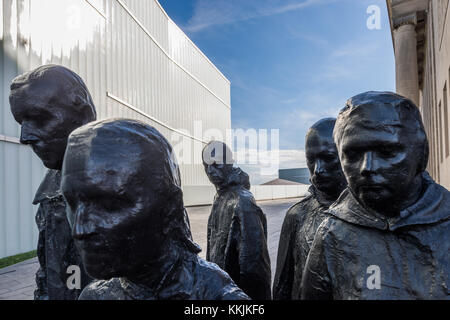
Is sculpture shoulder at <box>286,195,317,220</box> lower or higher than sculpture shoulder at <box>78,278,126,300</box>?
higher

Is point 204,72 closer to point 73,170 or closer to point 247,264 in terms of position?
point 247,264

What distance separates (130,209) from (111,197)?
0.07 m

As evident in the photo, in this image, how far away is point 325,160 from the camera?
246 centimetres

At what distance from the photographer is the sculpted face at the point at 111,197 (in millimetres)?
1078

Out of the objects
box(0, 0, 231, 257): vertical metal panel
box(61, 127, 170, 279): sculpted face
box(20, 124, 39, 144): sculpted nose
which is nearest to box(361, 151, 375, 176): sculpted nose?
box(61, 127, 170, 279): sculpted face

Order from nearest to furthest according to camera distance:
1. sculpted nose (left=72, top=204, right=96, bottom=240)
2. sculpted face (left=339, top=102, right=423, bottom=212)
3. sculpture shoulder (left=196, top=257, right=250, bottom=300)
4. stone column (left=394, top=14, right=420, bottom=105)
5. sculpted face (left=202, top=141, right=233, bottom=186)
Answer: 1. sculpted nose (left=72, top=204, right=96, bottom=240)
2. sculpture shoulder (left=196, top=257, right=250, bottom=300)
3. sculpted face (left=339, top=102, right=423, bottom=212)
4. sculpted face (left=202, top=141, right=233, bottom=186)
5. stone column (left=394, top=14, right=420, bottom=105)

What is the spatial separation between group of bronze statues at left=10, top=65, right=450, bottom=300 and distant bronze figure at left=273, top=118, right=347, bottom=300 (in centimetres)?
85

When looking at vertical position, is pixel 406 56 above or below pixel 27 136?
above

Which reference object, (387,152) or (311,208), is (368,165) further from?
(311,208)

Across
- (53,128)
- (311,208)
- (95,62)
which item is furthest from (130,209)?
(95,62)

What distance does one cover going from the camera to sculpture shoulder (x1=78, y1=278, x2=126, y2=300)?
1.33 meters

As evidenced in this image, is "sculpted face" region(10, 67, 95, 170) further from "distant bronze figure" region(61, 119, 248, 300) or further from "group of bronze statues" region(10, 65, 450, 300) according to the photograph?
"distant bronze figure" region(61, 119, 248, 300)

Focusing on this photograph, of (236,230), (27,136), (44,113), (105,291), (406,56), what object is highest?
(406,56)

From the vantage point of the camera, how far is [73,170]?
1110 millimetres
